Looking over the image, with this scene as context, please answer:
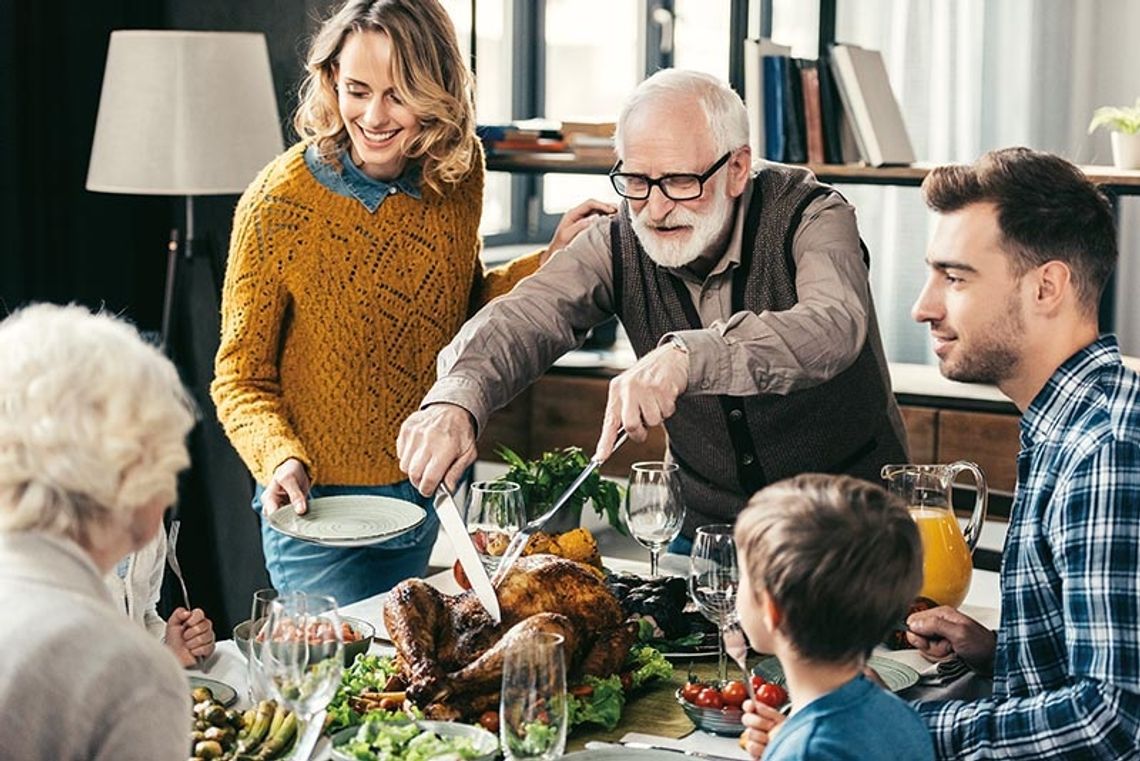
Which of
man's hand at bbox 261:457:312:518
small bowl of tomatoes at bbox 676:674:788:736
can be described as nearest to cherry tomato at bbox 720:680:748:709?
small bowl of tomatoes at bbox 676:674:788:736

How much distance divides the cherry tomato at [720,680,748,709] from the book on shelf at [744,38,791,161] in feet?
8.14

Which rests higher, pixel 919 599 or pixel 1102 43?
pixel 1102 43

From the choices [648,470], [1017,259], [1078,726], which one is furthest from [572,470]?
[1078,726]

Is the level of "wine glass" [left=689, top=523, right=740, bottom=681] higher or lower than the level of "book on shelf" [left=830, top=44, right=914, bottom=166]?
lower

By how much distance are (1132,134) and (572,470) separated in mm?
2044

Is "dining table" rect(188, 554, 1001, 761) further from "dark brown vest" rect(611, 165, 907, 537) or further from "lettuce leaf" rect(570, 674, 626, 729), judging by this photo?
"dark brown vest" rect(611, 165, 907, 537)

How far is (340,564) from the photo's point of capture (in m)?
2.82

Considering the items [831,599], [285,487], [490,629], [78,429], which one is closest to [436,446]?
[285,487]

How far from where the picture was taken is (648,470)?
93.5 inches

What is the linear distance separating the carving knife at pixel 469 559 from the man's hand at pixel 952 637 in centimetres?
57

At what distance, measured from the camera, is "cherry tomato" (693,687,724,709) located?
1943 millimetres

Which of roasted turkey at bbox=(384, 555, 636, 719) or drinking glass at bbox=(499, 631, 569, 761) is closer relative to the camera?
drinking glass at bbox=(499, 631, 569, 761)

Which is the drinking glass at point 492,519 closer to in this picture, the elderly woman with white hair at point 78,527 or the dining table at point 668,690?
the dining table at point 668,690

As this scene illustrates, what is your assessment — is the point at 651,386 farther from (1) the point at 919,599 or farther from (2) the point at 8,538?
(2) the point at 8,538
